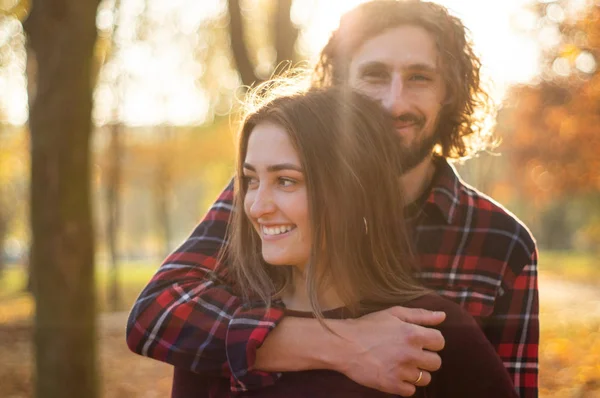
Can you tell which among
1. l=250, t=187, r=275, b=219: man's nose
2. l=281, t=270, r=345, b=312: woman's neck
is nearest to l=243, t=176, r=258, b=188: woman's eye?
l=250, t=187, r=275, b=219: man's nose

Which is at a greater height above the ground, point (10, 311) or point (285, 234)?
point (285, 234)

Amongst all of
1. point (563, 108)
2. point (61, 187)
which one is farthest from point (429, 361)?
point (563, 108)

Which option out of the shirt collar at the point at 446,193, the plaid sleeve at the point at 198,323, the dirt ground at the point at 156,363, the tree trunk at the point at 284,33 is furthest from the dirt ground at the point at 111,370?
the shirt collar at the point at 446,193

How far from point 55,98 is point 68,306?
1.54 m

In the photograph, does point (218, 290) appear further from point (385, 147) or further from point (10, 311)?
point (10, 311)

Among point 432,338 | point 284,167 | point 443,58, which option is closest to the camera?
point 432,338

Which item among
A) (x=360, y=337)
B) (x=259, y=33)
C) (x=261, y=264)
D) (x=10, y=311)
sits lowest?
(x=10, y=311)

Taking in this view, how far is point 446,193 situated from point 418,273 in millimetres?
445

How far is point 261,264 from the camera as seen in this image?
8.54 feet

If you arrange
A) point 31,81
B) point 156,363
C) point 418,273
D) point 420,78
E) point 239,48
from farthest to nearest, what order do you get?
point 156,363, point 239,48, point 31,81, point 420,78, point 418,273

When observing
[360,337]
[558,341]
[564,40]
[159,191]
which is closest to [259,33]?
[564,40]

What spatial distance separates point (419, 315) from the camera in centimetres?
229

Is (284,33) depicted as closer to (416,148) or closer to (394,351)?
(416,148)

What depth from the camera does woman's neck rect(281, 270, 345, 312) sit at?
247 centimetres
